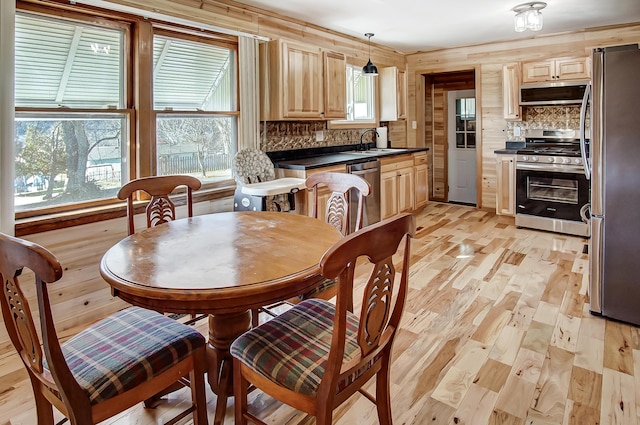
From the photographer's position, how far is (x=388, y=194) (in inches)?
200

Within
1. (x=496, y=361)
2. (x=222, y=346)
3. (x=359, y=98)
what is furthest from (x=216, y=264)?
(x=359, y=98)

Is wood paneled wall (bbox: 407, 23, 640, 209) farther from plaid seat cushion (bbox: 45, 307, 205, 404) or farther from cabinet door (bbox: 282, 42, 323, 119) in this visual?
plaid seat cushion (bbox: 45, 307, 205, 404)

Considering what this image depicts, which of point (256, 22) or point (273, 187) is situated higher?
point (256, 22)

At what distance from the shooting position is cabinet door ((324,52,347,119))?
4418 millimetres

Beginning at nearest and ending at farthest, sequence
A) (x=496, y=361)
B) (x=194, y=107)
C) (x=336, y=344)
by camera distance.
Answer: (x=336, y=344) < (x=496, y=361) < (x=194, y=107)

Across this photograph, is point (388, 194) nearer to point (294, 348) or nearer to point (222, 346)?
point (222, 346)

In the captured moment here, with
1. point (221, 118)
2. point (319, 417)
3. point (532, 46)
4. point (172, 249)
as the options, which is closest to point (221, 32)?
point (221, 118)

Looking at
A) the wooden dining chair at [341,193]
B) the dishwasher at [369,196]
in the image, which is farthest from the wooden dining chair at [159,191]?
the dishwasher at [369,196]

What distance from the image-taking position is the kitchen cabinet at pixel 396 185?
498 centimetres

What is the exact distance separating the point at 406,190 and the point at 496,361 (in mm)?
3450

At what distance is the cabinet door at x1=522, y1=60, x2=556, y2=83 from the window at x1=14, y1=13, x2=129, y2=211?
4.58m

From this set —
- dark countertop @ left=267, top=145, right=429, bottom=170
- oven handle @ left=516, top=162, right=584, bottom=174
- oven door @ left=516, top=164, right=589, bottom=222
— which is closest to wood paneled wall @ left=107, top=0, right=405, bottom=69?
dark countertop @ left=267, top=145, right=429, bottom=170

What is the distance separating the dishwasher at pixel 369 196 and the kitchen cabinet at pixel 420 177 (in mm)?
1146

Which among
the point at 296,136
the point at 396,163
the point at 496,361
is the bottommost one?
the point at 496,361
